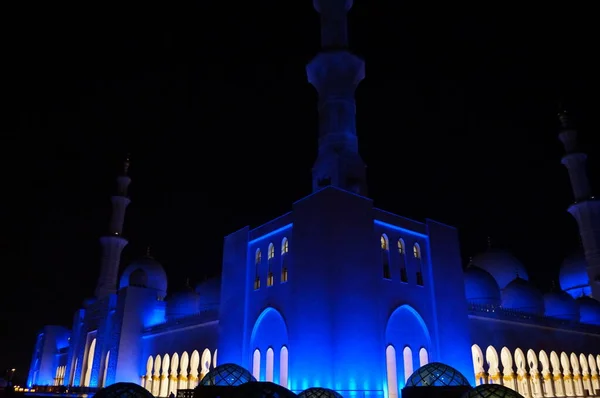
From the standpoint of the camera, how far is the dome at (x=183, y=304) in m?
26.0

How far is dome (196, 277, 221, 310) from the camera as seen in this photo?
25.6 metres

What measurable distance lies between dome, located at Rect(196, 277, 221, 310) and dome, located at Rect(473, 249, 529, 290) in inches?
583

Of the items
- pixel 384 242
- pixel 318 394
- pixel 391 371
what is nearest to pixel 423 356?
pixel 391 371

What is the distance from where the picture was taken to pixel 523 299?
24.3 m

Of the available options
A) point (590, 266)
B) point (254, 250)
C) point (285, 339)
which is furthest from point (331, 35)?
point (590, 266)

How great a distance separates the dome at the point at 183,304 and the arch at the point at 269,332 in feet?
27.5

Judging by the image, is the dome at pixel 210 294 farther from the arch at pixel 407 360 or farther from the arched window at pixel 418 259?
the arch at pixel 407 360

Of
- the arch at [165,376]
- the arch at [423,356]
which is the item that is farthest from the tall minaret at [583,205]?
the arch at [165,376]

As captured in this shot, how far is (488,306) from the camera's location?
69.3ft

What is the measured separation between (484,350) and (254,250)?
10.0 metres

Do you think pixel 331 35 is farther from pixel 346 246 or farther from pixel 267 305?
pixel 267 305

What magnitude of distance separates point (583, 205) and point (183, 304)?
22.8 metres

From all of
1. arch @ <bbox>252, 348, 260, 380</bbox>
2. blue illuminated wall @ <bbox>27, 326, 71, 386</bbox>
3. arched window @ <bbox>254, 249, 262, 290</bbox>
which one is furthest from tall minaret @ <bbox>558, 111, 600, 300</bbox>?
blue illuminated wall @ <bbox>27, 326, 71, 386</bbox>

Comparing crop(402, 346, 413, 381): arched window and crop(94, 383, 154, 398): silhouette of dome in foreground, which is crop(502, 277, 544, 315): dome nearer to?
crop(402, 346, 413, 381): arched window
